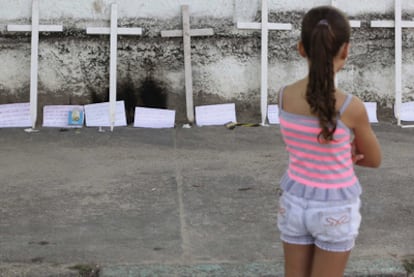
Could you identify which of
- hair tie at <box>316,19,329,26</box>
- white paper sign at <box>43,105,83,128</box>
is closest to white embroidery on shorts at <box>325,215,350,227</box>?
hair tie at <box>316,19,329,26</box>

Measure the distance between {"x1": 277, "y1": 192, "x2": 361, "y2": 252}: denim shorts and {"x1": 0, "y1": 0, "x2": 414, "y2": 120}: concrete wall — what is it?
5.42m

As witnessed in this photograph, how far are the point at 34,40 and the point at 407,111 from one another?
4.53 meters

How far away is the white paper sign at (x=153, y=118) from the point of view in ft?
25.6

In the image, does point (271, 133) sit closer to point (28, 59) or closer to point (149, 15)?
point (149, 15)

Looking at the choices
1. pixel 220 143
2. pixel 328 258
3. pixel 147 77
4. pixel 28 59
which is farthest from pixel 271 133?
pixel 328 258

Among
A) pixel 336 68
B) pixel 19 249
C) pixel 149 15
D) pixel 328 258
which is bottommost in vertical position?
pixel 19 249

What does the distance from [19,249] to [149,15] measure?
14.1ft

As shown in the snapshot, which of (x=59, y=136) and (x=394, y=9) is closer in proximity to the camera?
(x=59, y=136)

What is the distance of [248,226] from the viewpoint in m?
4.64

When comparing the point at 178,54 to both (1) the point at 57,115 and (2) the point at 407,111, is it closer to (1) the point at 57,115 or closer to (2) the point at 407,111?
(1) the point at 57,115

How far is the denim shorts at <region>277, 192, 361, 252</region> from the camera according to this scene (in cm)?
255

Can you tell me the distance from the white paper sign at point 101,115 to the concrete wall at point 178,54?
5.4 inches

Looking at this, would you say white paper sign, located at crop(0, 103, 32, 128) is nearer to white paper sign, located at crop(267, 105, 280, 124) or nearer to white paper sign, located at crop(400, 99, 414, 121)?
white paper sign, located at crop(267, 105, 280, 124)

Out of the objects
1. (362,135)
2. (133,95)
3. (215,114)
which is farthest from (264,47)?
(362,135)
